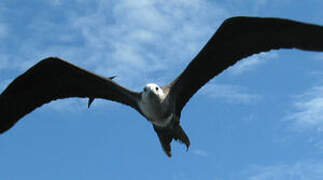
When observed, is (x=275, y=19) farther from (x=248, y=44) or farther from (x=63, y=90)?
(x=63, y=90)

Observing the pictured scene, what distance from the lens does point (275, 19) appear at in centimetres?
1164

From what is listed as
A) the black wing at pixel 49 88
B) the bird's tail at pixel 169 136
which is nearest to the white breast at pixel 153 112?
the bird's tail at pixel 169 136

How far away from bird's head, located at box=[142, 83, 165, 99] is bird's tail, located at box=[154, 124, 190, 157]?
71 centimetres

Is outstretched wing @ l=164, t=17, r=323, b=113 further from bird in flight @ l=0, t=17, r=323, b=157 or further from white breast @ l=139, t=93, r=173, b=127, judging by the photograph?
white breast @ l=139, t=93, r=173, b=127

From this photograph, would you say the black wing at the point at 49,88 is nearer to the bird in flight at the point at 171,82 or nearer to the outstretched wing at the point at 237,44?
the bird in flight at the point at 171,82

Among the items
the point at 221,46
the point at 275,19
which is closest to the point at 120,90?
the point at 221,46

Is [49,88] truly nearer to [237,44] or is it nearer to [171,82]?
[171,82]

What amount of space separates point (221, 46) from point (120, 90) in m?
2.24

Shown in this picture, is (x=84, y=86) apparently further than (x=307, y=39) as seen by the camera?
Yes

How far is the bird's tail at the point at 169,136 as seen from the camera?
41.6 feet

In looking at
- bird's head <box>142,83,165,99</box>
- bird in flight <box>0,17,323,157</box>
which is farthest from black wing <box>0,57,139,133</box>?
bird's head <box>142,83,165,99</box>

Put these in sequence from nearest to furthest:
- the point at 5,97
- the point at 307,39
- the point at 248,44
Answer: the point at 307,39, the point at 248,44, the point at 5,97

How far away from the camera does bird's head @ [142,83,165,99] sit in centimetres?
1220

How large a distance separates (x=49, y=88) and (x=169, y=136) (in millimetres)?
2639
